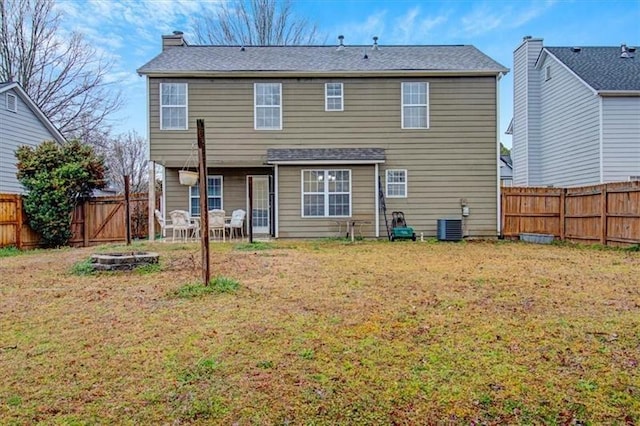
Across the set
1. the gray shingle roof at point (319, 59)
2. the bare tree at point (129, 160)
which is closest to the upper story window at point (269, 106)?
the gray shingle roof at point (319, 59)

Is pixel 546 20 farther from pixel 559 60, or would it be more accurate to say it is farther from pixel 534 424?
pixel 534 424

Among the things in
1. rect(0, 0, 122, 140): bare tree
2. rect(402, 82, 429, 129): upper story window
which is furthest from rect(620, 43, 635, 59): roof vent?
rect(0, 0, 122, 140): bare tree

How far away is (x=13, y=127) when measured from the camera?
1499cm

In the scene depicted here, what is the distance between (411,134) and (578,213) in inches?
212

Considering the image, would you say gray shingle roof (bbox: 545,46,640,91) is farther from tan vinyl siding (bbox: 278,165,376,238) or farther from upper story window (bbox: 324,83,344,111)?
upper story window (bbox: 324,83,344,111)

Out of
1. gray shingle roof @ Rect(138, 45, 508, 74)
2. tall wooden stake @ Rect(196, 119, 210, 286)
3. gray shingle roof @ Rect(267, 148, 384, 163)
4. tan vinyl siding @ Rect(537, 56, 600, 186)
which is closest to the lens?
tall wooden stake @ Rect(196, 119, 210, 286)

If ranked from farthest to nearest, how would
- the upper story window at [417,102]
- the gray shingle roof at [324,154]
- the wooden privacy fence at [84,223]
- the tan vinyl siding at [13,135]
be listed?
the tan vinyl siding at [13,135]
the upper story window at [417,102]
the gray shingle roof at [324,154]
the wooden privacy fence at [84,223]

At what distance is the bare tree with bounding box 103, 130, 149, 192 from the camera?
27.4 m

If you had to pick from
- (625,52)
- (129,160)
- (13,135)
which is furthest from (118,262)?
(129,160)

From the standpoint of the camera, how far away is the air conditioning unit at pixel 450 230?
12703 millimetres

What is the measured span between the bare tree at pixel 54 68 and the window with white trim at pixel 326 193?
15457mm

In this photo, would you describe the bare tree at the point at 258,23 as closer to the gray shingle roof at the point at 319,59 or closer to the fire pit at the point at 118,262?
the gray shingle roof at the point at 319,59

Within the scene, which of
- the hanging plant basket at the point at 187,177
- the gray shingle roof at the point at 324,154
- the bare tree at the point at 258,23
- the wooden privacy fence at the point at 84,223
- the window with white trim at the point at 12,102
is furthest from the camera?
the bare tree at the point at 258,23

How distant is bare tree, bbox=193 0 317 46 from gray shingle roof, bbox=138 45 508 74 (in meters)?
9.98
